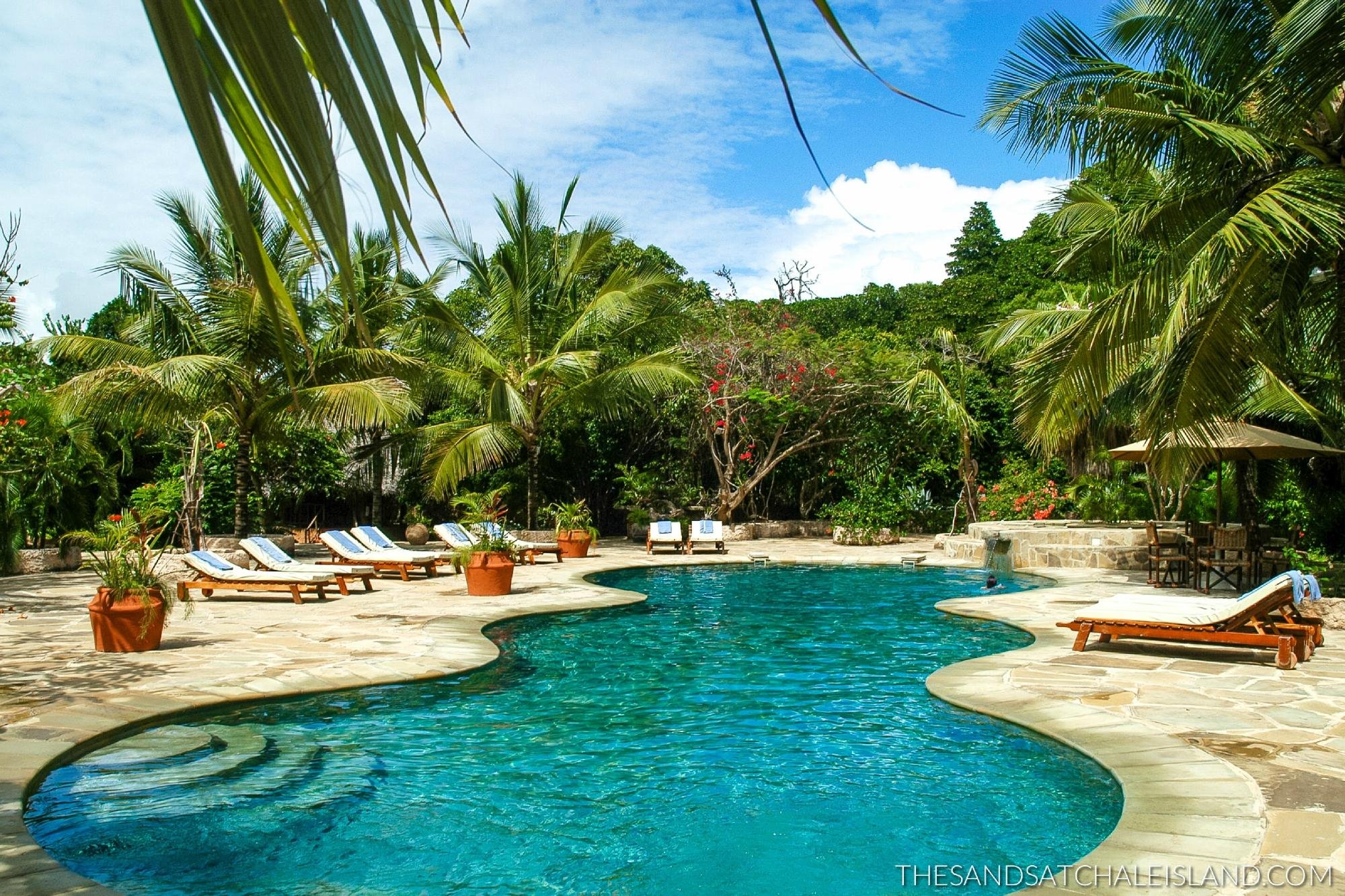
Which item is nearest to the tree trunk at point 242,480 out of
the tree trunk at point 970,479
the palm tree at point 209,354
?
the palm tree at point 209,354

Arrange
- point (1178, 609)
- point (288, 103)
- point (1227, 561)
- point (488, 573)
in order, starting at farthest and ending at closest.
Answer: point (488, 573) < point (1227, 561) < point (1178, 609) < point (288, 103)

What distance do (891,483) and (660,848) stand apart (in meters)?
17.5

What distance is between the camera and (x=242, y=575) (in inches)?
468

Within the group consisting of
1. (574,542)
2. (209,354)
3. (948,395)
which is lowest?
(574,542)

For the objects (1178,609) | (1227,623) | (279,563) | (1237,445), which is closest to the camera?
(1227,623)

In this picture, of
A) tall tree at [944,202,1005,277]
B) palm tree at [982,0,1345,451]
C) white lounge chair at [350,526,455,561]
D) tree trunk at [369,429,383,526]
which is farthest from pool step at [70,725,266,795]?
tall tree at [944,202,1005,277]

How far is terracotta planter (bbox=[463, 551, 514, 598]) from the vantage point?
12.4 metres

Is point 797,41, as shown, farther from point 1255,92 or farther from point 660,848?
point 1255,92

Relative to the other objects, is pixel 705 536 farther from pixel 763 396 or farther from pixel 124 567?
pixel 124 567

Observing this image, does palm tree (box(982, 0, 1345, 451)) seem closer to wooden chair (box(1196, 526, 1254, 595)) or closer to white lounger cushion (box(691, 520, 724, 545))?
wooden chair (box(1196, 526, 1254, 595))

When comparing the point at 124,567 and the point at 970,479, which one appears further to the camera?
the point at 970,479

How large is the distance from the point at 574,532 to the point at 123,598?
10367 millimetres

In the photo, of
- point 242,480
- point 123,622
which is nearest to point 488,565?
point 123,622

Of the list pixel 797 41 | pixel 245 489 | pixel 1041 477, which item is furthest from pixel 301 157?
pixel 1041 477
